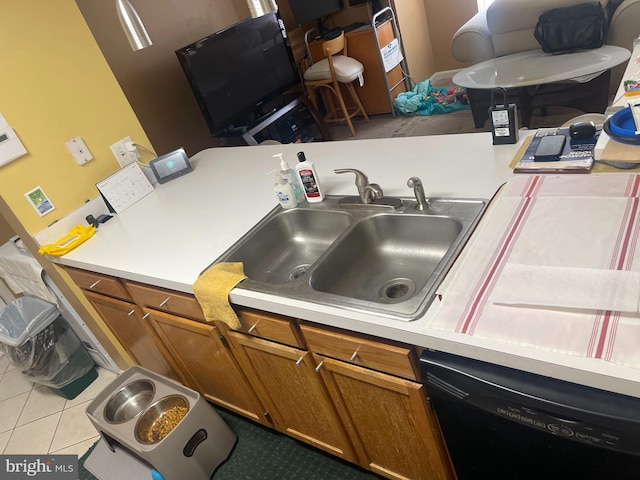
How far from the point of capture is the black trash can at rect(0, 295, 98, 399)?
7.11 ft

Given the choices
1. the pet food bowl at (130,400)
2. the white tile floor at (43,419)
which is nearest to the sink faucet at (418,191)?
the pet food bowl at (130,400)

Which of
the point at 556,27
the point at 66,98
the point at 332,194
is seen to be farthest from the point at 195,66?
the point at 556,27

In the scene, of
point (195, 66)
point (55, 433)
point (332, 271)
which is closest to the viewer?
point (332, 271)

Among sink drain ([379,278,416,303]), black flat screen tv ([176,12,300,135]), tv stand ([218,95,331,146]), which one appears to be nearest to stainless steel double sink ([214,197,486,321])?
sink drain ([379,278,416,303])

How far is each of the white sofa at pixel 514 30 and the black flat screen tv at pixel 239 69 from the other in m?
1.52

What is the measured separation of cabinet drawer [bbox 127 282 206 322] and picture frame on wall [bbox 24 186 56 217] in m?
0.60

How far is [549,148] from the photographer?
1309mm

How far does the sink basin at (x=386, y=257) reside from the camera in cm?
130

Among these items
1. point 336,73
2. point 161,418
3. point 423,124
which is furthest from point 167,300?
point 423,124

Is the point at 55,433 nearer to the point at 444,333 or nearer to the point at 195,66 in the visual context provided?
the point at 444,333

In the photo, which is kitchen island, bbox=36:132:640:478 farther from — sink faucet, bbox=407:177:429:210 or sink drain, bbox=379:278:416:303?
sink drain, bbox=379:278:416:303

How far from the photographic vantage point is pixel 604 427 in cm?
76

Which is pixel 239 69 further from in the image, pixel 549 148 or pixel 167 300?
pixel 549 148

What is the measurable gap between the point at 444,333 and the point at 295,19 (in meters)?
4.46
